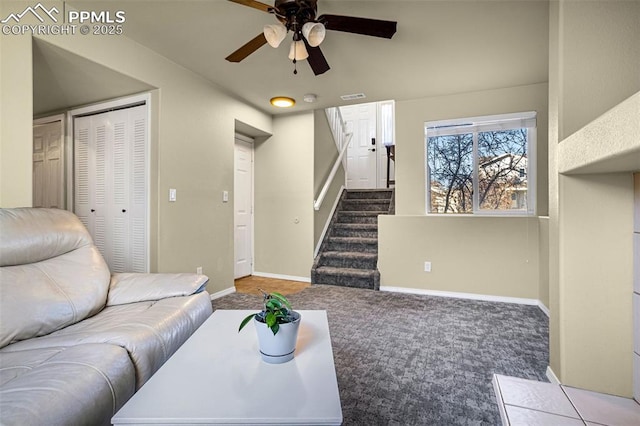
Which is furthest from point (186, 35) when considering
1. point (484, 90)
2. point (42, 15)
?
point (484, 90)

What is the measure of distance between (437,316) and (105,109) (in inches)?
154

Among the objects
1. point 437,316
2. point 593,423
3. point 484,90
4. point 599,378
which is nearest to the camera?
point 593,423

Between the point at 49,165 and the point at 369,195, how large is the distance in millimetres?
4426

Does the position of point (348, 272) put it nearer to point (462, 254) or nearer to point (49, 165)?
point (462, 254)

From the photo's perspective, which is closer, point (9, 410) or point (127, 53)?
point (9, 410)

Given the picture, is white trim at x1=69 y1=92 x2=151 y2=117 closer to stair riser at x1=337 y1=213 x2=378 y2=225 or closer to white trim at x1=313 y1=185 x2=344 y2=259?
white trim at x1=313 y1=185 x2=344 y2=259

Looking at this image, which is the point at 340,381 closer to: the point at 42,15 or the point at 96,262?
the point at 96,262

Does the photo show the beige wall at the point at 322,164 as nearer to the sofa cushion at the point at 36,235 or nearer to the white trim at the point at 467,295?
the white trim at the point at 467,295

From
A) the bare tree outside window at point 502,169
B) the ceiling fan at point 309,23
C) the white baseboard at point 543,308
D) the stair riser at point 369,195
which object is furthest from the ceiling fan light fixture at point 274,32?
the stair riser at point 369,195

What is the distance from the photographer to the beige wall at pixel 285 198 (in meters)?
4.20

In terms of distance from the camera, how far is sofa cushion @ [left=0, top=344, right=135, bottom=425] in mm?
868

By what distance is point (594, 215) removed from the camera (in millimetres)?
1494

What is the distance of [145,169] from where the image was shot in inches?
110

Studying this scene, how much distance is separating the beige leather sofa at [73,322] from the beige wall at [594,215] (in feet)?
6.80
